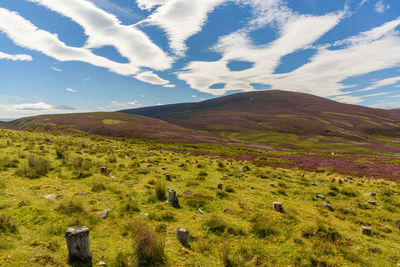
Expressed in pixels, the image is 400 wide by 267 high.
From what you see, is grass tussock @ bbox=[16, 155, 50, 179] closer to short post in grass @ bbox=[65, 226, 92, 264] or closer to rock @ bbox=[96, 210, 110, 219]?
rock @ bbox=[96, 210, 110, 219]

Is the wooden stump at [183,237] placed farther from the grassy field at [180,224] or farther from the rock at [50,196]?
the rock at [50,196]

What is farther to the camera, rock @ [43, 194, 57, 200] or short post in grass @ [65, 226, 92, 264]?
rock @ [43, 194, 57, 200]

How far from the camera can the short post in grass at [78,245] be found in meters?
4.83

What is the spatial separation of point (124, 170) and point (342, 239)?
14882 mm

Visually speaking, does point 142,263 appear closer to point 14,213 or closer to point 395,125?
point 14,213

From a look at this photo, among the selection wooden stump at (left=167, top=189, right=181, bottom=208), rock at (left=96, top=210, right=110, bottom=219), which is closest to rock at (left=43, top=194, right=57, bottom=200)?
rock at (left=96, top=210, right=110, bottom=219)

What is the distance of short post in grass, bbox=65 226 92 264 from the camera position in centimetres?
483

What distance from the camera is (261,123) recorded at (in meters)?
133

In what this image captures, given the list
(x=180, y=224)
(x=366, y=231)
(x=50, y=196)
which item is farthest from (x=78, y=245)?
(x=366, y=231)

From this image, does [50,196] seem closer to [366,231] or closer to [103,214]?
[103,214]

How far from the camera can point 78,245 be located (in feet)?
16.0

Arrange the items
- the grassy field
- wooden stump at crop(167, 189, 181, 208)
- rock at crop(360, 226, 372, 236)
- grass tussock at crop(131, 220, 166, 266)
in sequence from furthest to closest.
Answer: wooden stump at crop(167, 189, 181, 208) < rock at crop(360, 226, 372, 236) < the grassy field < grass tussock at crop(131, 220, 166, 266)

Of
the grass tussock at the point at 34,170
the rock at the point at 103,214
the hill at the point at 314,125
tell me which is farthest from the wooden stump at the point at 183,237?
the hill at the point at 314,125

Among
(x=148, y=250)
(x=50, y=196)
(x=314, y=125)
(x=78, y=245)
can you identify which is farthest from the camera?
(x=314, y=125)
